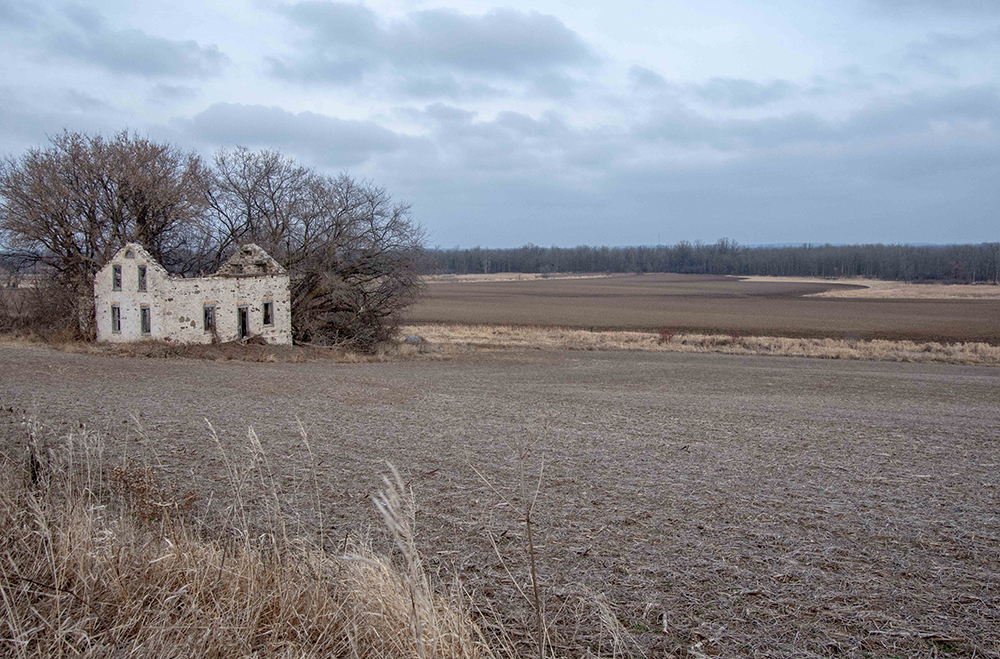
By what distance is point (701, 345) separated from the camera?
121 feet

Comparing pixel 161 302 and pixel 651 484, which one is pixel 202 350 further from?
pixel 651 484

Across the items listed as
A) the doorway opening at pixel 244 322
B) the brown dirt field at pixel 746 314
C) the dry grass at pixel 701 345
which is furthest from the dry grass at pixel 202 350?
the brown dirt field at pixel 746 314

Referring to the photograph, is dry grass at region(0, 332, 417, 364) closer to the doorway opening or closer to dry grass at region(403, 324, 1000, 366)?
the doorway opening

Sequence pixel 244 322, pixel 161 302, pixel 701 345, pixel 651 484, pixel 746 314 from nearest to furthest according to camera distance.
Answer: pixel 651 484, pixel 161 302, pixel 244 322, pixel 701 345, pixel 746 314

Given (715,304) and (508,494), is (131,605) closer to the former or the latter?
(508,494)

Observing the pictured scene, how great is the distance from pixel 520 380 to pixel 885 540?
585 inches

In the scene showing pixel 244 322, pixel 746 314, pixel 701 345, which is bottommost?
pixel 701 345

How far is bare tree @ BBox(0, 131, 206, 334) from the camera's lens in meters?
25.1

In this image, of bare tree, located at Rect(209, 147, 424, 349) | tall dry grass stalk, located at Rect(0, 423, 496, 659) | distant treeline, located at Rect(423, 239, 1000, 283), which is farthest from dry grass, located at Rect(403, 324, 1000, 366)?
distant treeline, located at Rect(423, 239, 1000, 283)

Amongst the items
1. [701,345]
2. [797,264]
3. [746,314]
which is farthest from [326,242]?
[797,264]

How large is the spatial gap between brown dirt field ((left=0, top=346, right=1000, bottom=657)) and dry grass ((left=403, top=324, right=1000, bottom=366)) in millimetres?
14337

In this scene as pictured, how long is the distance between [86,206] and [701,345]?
30.2 metres

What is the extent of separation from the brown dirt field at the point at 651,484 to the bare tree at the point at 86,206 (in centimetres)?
871

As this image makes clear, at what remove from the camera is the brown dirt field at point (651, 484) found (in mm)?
4871
